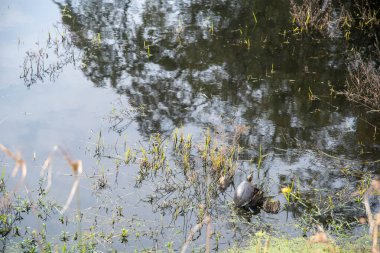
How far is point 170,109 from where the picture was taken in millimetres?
7062

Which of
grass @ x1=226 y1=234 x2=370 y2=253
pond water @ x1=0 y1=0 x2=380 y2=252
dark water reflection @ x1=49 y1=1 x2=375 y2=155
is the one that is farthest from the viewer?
dark water reflection @ x1=49 y1=1 x2=375 y2=155

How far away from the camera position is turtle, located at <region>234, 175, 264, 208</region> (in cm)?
515

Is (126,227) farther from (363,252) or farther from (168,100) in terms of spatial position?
(168,100)

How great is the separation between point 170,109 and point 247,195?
221cm

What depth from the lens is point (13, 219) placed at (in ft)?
16.0

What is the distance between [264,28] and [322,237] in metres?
7.41

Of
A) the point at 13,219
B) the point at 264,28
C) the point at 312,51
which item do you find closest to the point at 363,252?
the point at 13,219

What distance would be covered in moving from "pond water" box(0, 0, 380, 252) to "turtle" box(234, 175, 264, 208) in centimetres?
11

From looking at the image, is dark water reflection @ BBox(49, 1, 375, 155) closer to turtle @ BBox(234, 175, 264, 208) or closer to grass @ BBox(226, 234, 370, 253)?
turtle @ BBox(234, 175, 264, 208)

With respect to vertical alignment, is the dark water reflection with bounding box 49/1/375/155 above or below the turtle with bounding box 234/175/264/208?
above

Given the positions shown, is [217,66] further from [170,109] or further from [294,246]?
[294,246]

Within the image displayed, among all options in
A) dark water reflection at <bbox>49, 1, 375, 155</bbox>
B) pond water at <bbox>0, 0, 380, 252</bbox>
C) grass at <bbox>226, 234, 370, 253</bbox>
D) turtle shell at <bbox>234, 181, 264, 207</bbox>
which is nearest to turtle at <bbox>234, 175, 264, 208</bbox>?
turtle shell at <bbox>234, 181, 264, 207</bbox>

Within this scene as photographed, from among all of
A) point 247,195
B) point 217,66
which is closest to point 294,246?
point 247,195

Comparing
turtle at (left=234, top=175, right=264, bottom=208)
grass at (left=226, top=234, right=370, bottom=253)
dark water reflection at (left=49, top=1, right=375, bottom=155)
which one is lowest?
grass at (left=226, top=234, right=370, bottom=253)
